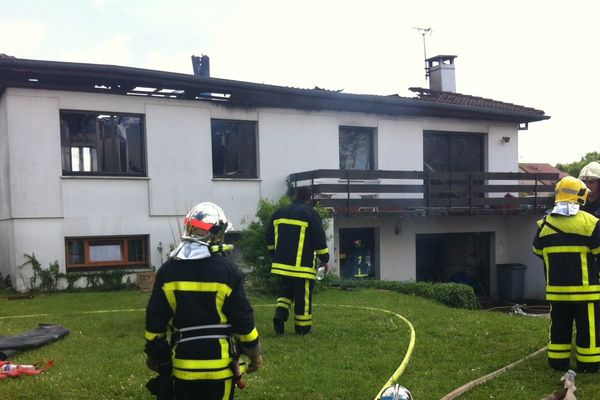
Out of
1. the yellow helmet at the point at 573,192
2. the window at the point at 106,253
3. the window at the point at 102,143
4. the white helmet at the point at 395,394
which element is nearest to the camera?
the white helmet at the point at 395,394

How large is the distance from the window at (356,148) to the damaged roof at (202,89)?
699 mm

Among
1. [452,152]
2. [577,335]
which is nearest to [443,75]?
[452,152]

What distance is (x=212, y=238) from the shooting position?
11.8 feet

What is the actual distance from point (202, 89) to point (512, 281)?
1072 centimetres

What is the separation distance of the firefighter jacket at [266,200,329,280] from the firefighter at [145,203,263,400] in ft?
10.5

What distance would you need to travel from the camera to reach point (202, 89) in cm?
1283

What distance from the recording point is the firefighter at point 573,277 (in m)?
5.08

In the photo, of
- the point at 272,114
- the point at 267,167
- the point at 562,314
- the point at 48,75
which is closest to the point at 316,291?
the point at 267,167

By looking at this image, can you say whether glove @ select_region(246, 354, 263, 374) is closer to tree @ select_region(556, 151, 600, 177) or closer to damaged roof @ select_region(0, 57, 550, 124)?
damaged roof @ select_region(0, 57, 550, 124)

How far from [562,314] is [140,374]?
413 cm

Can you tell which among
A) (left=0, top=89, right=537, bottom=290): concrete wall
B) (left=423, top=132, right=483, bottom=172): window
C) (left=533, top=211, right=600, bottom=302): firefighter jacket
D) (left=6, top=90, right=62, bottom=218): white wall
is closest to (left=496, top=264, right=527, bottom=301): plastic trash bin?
(left=0, top=89, right=537, bottom=290): concrete wall

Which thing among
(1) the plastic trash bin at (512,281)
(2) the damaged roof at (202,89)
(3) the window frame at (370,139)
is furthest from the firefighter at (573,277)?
(1) the plastic trash bin at (512,281)

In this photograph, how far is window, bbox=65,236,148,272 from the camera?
11992mm

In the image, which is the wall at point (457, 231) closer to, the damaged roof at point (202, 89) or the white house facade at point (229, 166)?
the white house facade at point (229, 166)
